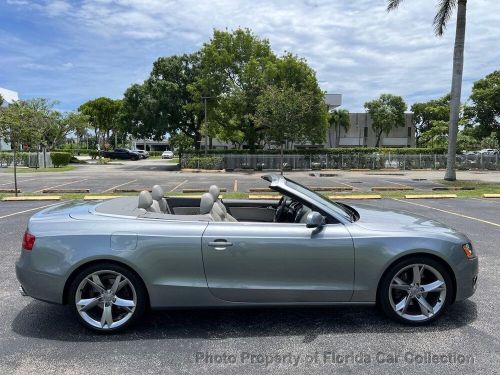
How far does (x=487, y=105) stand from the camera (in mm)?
36031

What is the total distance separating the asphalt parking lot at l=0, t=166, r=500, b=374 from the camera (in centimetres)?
330

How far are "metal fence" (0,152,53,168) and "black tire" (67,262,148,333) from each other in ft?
130

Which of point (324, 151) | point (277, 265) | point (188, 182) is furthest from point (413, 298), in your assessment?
point (324, 151)

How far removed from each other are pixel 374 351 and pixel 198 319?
5.50 ft

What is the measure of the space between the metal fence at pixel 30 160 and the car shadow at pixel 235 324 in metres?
39.3

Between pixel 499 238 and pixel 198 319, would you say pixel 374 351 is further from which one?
pixel 499 238

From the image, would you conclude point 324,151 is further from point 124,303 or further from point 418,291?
point 124,303

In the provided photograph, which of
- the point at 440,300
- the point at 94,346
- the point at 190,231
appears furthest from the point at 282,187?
the point at 94,346

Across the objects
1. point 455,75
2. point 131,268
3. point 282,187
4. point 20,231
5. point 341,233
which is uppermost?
point 455,75

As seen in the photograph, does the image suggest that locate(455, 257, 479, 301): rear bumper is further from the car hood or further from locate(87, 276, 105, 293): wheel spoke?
locate(87, 276, 105, 293): wheel spoke

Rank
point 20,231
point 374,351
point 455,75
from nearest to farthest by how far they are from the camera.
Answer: point 374,351 → point 20,231 → point 455,75

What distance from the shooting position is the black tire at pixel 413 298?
388 centimetres

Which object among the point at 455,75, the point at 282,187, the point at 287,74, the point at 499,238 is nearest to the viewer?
the point at 282,187

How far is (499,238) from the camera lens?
7715 mm
